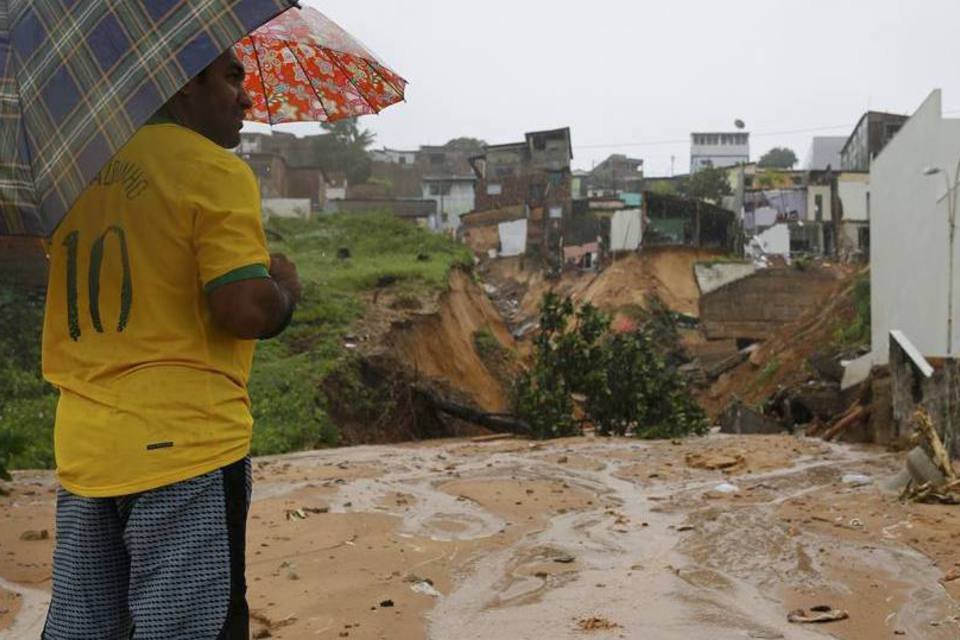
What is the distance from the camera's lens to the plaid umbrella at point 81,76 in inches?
64.6

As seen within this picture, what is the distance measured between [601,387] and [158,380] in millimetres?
13125

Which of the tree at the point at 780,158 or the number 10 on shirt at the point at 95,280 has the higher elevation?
the tree at the point at 780,158

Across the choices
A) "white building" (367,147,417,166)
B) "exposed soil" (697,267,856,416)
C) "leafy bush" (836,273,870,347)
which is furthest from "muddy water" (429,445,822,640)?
"white building" (367,147,417,166)

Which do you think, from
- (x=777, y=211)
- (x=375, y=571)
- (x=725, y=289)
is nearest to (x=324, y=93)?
(x=375, y=571)

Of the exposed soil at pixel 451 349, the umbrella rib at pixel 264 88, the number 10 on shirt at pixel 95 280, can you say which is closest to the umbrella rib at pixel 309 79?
the umbrella rib at pixel 264 88

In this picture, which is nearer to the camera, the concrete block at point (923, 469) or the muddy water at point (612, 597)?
the muddy water at point (612, 597)

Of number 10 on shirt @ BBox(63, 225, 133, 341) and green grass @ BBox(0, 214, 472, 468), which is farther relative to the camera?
green grass @ BBox(0, 214, 472, 468)

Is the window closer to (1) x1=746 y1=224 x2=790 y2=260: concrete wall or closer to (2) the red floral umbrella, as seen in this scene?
(1) x1=746 y1=224 x2=790 y2=260: concrete wall

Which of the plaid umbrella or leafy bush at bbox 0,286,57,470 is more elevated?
the plaid umbrella

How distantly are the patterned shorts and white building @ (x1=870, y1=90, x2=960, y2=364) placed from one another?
13666mm

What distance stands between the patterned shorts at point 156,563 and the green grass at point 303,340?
5494 mm

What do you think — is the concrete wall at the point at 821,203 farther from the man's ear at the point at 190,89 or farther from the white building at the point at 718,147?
the man's ear at the point at 190,89

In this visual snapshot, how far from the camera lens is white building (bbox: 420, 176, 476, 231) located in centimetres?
5028

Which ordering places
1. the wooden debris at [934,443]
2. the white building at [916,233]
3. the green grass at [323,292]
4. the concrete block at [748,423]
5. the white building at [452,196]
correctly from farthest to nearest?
the white building at [452,196], the concrete block at [748,423], the white building at [916,233], the green grass at [323,292], the wooden debris at [934,443]
